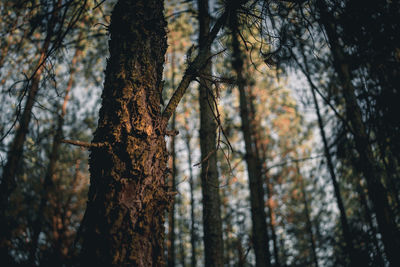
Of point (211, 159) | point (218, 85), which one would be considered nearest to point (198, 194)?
point (211, 159)

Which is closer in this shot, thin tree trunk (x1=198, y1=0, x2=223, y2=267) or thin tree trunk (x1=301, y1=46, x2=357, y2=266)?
thin tree trunk (x1=198, y1=0, x2=223, y2=267)

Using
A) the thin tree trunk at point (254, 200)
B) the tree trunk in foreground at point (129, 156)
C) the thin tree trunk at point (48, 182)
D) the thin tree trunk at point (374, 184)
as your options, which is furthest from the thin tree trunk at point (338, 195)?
the thin tree trunk at point (48, 182)

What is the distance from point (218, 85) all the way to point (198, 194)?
1201 centimetres

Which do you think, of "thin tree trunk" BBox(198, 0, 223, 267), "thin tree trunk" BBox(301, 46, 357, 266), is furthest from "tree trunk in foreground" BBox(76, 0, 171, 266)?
"thin tree trunk" BBox(301, 46, 357, 266)

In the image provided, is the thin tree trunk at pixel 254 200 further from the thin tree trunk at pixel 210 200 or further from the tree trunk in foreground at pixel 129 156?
the tree trunk in foreground at pixel 129 156

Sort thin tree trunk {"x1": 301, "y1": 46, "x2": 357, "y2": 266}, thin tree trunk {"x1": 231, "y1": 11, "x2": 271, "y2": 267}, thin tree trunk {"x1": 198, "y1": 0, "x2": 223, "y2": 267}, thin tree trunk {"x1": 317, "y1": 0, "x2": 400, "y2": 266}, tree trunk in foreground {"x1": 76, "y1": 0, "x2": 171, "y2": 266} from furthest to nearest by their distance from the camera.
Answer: thin tree trunk {"x1": 231, "y1": 11, "x2": 271, "y2": 267} → thin tree trunk {"x1": 301, "y1": 46, "x2": 357, "y2": 266} → thin tree trunk {"x1": 198, "y1": 0, "x2": 223, "y2": 267} → thin tree trunk {"x1": 317, "y1": 0, "x2": 400, "y2": 266} → tree trunk in foreground {"x1": 76, "y1": 0, "x2": 171, "y2": 266}

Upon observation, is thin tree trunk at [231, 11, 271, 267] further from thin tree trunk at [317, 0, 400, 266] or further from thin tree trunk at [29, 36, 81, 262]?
thin tree trunk at [29, 36, 81, 262]

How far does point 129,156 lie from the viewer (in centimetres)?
117

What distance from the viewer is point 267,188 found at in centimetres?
962

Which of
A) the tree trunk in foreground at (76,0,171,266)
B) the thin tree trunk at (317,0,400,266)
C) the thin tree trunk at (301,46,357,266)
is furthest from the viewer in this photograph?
the thin tree trunk at (301,46,357,266)

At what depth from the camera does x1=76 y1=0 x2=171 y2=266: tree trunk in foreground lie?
1.04 meters

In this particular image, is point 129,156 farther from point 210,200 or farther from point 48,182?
point 48,182

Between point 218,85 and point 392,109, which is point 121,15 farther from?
point 392,109

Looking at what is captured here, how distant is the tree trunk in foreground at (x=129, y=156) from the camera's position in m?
1.04
